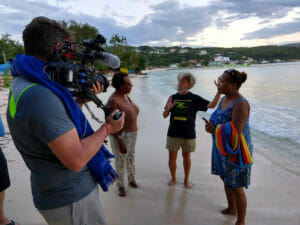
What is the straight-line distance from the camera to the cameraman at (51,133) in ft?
3.17

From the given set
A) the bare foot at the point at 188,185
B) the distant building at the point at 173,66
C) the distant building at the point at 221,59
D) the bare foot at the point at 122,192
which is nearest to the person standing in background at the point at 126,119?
the bare foot at the point at 122,192

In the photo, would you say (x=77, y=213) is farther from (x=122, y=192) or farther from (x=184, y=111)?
(x=184, y=111)

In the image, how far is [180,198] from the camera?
3.17 metres

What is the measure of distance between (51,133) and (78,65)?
1.53ft

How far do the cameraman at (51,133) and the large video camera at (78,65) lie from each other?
0.05 m

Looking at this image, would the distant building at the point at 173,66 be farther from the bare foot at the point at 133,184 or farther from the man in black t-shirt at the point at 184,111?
the bare foot at the point at 133,184

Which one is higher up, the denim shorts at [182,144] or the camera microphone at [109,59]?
the camera microphone at [109,59]

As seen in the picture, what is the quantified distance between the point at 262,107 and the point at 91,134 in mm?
12853

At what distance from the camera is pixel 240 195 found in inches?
90.7

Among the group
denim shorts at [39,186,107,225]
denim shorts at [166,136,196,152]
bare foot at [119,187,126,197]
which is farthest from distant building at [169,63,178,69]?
denim shorts at [39,186,107,225]

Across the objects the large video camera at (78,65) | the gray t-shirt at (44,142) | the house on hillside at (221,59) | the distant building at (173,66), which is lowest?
the gray t-shirt at (44,142)

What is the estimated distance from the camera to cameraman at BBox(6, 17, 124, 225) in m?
0.97

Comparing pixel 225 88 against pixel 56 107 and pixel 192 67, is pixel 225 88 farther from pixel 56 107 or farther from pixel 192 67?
pixel 192 67

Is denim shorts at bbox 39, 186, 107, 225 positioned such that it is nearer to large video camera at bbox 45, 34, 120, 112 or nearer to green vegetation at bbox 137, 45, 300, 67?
large video camera at bbox 45, 34, 120, 112
